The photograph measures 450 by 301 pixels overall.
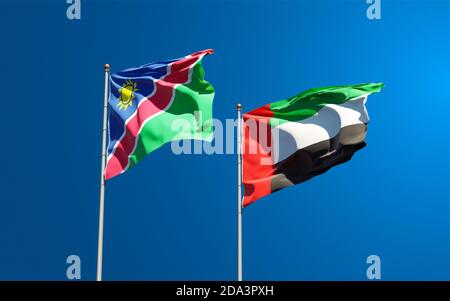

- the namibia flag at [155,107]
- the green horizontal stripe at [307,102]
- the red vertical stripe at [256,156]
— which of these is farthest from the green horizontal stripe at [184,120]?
the green horizontal stripe at [307,102]

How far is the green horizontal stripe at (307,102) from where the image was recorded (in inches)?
1116

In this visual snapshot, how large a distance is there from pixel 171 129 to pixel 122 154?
6.49 feet

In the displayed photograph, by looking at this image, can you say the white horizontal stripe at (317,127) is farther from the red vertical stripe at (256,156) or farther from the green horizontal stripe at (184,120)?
the green horizontal stripe at (184,120)

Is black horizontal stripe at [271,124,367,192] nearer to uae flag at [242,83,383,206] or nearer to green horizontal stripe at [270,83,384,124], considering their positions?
uae flag at [242,83,383,206]

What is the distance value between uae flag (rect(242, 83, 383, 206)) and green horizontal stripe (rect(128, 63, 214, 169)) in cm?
239

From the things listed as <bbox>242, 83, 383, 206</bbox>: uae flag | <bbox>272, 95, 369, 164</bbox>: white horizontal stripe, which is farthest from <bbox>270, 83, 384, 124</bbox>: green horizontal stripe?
<bbox>272, 95, 369, 164</bbox>: white horizontal stripe

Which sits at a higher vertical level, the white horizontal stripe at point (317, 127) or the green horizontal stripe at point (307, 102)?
the green horizontal stripe at point (307, 102)

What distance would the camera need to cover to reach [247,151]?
2791 centimetres

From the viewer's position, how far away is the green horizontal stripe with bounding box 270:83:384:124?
2834 cm

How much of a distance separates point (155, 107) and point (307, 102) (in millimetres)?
6004

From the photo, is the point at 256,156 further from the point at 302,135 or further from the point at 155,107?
the point at 155,107

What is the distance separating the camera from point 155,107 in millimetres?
26688

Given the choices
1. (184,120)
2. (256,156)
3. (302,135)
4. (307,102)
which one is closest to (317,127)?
(302,135)
